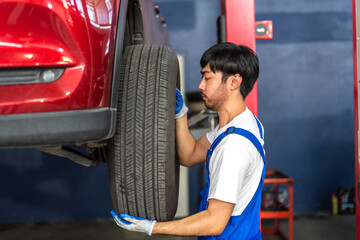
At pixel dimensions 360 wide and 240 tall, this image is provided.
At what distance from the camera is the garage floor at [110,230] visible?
4082mm

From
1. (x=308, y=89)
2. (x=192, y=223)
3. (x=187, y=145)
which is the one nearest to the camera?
(x=192, y=223)

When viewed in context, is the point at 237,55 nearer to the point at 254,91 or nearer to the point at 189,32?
the point at 254,91

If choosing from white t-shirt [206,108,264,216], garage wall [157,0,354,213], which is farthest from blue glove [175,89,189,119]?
garage wall [157,0,354,213]

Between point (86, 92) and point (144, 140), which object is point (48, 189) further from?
point (86, 92)

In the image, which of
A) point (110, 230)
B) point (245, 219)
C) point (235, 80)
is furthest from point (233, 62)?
point (110, 230)

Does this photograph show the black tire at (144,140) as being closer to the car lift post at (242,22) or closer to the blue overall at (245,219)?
the blue overall at (245,219)

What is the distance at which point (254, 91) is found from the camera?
2240mm

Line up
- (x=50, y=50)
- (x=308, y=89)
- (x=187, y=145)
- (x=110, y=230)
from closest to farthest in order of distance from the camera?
(x=50, y=50)
(x=187, y=145)
(x=110, y=230)
(x=308, y=89)

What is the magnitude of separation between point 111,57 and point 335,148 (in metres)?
4.38

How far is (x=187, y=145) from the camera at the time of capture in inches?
67.8

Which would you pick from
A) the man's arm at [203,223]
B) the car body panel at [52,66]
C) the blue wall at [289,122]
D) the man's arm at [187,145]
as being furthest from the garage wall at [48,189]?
the car body panel at [52,66]

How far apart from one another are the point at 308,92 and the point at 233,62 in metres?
3.57

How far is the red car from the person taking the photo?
39.1 inches

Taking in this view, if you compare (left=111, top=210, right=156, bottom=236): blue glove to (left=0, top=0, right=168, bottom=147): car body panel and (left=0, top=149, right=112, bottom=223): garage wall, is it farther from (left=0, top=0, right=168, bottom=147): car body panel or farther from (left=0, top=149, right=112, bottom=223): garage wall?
(left=0, top=149, right=112, bottom=223): garage wall
